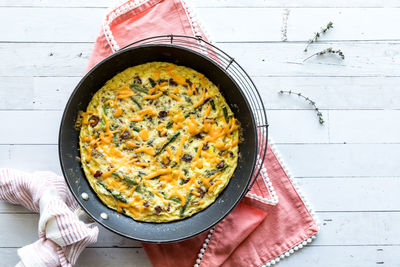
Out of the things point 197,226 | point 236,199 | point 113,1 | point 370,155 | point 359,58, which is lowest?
point 197,226

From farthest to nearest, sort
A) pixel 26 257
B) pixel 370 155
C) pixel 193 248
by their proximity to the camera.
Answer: pixel 370 155 → pixel 193 248 → pixel 26 257

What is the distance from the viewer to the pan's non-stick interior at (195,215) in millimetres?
2707

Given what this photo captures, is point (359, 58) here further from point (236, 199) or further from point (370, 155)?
point (236, 199)

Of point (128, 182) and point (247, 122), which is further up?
point (247, 122)

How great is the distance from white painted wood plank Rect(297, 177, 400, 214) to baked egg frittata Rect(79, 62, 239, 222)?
730mm

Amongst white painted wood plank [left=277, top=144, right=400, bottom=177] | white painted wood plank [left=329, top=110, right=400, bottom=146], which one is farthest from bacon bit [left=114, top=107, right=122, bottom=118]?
white painted wood plank [left=329, top=110, right=400, bottom=146]

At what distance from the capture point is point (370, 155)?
3.16 metres

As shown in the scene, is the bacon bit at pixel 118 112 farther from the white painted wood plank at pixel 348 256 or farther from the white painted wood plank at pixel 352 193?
the white painted wood plank at pixel 348 256

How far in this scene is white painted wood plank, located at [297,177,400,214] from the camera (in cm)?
312

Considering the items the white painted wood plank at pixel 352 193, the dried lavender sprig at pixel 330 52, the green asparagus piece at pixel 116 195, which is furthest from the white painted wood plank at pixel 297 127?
the green asparagus piece at pixel 116 195

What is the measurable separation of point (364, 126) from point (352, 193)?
51cm

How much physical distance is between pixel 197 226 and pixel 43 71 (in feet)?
5.17

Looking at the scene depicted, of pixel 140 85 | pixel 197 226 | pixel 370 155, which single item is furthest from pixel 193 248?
pixel 370 155

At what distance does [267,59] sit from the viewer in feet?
10.3
